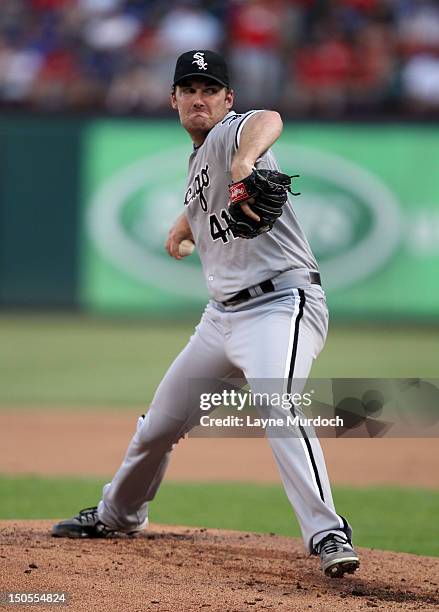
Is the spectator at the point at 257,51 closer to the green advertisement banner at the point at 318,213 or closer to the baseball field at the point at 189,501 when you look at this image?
the green advertisement banner at the point at 318,213

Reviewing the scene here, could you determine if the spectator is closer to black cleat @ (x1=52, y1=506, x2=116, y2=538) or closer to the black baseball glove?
black cleat @ (x1=52, y1=506, x2=116, y2=538)

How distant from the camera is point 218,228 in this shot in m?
4.75

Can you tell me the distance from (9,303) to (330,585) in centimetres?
1169

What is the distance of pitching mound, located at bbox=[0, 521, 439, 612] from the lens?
417 centimetres

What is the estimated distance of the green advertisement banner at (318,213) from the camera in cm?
1477

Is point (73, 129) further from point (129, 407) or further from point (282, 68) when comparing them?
point (129, 407)

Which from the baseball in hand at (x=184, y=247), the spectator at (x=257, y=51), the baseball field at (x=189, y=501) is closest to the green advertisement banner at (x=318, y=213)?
the spectator at (x=257, y=51)

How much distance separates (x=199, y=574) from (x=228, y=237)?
4.49ft

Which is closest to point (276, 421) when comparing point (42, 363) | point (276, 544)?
point (276, 544)

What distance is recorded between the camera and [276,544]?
5.44 metres

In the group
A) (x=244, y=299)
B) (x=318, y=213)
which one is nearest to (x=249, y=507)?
(x=244, y=299)

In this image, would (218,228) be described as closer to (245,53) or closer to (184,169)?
(184,169)

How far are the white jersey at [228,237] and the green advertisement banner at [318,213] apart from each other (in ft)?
32.9

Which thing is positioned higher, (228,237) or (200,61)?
(200,61)
